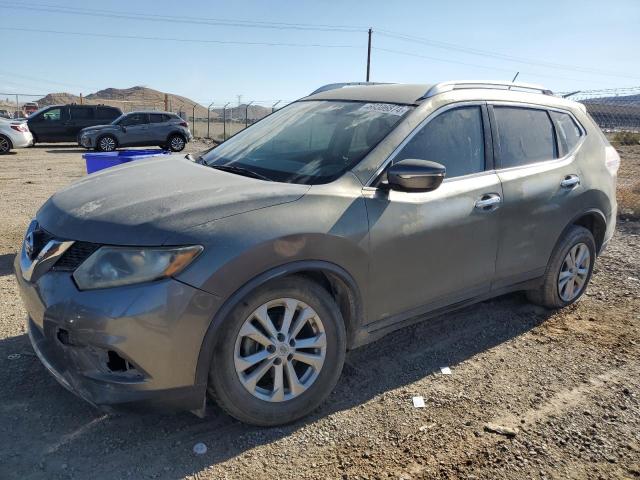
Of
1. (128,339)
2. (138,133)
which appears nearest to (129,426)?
(128,339)

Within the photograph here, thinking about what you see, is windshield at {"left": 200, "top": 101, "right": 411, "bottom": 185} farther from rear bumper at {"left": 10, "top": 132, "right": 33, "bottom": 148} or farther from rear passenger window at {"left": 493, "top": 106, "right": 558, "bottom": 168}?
rear bumper at {"left": 10, "top": 132, "right": 33, "bottom": 148}

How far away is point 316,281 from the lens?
2959mm

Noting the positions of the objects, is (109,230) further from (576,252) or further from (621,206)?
(621,206)

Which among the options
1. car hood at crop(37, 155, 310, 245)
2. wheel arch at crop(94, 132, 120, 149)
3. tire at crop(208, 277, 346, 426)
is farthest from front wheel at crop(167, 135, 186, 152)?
tire at crop(208, 277, 346, 426)

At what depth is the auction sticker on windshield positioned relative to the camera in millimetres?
3400

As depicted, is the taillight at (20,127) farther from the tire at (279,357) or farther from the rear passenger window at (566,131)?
the tire at (279,357)

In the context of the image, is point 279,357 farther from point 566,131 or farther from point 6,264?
point 6,264

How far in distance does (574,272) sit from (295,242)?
297cm

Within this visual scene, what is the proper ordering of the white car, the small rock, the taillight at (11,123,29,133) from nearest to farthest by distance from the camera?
the small rock → the white car → the taillight at (11,123,29,133)

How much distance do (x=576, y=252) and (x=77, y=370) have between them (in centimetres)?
390

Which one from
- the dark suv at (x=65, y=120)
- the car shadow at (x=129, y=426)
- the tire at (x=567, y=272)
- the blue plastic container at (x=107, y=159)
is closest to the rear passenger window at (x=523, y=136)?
the tire at (x=567, y=272)

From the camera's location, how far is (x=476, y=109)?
3.72 m

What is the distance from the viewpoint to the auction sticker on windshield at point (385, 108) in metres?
3.40

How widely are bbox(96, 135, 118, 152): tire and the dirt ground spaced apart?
16.3 meters
